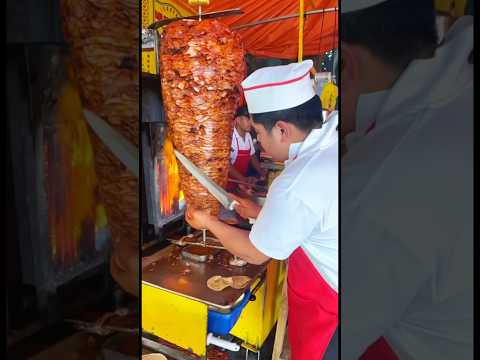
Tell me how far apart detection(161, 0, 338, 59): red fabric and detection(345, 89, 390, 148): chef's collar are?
180 mm

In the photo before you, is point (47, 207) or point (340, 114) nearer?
point (340, 114)

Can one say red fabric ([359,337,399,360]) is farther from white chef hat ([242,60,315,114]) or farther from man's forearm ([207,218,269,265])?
white chef hat ([242,60,315,114])

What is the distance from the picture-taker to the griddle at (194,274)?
123 centimetres

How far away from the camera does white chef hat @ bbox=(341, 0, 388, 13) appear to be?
113cm

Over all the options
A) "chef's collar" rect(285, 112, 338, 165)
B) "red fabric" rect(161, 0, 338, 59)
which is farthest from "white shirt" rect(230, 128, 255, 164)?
"red fabric" rect(161, 0, 338, 59)

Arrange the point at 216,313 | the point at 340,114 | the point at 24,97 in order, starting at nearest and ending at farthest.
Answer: the point at 340,114 → the point at 216,313 → the point at 24,97

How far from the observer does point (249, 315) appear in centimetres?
127

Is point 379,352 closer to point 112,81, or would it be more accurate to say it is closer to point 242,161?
point 242,161

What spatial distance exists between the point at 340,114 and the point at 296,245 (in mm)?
382

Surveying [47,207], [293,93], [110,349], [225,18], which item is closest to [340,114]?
[293,93]

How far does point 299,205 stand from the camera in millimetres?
1146

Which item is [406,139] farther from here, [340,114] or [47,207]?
[47,207]

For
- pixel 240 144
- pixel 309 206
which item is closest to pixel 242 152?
pixel 240 144

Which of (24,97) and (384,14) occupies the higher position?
(384,14)
